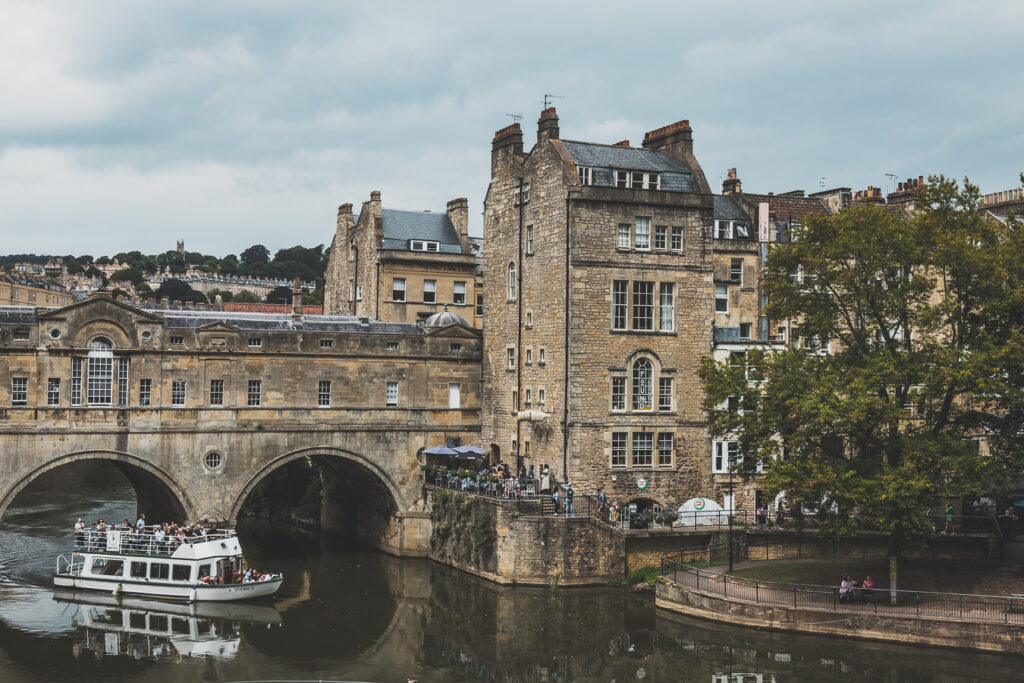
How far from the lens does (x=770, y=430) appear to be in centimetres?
3609

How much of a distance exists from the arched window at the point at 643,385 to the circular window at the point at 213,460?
17216 mm

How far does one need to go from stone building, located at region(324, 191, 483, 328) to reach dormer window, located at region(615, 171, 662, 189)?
16.3m

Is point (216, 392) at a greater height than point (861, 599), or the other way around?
point (216, 392)

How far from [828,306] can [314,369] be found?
867 inches

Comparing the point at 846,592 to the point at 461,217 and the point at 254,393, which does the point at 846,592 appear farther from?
the point at 461,217

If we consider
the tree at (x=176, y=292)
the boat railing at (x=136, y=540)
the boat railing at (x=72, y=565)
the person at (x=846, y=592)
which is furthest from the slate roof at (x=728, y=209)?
the tree at (x=176, y=292)

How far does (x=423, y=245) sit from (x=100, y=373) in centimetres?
2141

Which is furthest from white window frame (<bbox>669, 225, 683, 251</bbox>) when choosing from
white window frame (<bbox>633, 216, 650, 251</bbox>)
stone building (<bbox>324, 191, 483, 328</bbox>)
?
stone building (<bbox>324, 191, 483, 328</bbox>)

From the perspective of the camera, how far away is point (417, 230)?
202 feet

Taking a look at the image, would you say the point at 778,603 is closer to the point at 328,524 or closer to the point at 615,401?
the point at 615,401

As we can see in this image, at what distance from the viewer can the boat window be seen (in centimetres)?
4100

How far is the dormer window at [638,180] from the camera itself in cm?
4638

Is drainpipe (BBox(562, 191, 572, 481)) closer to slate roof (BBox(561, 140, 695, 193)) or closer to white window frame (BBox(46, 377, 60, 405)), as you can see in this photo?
slate roof (BBox(561, 140, 695, 193))

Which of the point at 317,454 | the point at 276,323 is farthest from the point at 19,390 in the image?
the point at 317,454
